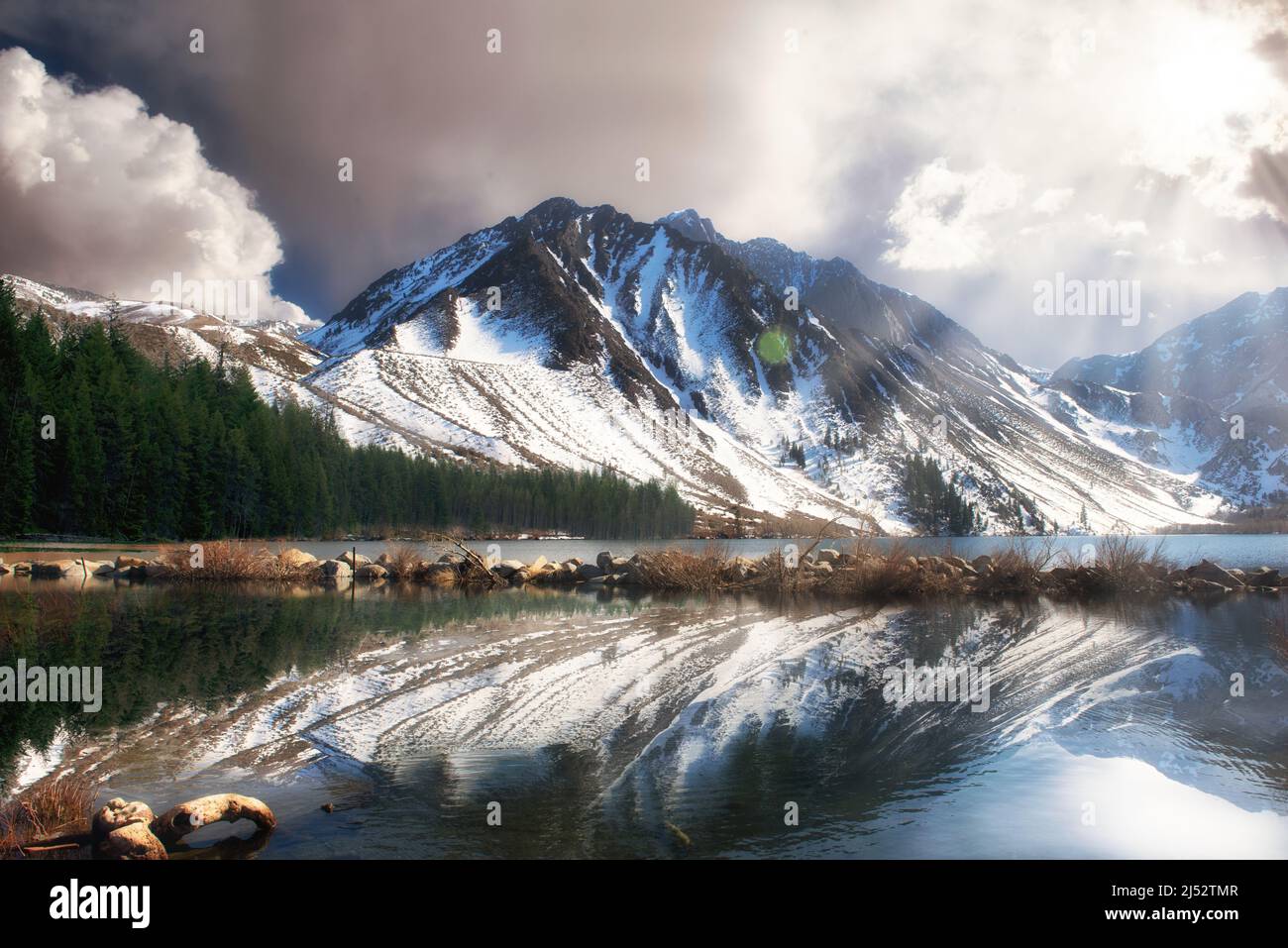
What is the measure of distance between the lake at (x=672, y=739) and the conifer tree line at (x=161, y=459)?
49358 mm

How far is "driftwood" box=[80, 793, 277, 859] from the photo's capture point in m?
6.48

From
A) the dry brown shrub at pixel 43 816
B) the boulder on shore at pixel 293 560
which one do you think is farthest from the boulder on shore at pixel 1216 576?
the boulder on shore at pixel 293 560

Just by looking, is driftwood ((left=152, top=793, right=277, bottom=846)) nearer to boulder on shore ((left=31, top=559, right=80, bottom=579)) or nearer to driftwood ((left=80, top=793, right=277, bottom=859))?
driftwood ((left=80, top=793, right=277, bottom=859))

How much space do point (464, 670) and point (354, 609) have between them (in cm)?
1164

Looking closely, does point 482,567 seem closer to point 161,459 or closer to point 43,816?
point 43,816

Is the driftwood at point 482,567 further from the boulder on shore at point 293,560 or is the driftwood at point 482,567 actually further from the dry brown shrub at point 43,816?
the dry brown shrub at point 43,816

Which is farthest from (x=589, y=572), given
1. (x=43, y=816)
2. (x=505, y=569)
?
(x=43, y=816)

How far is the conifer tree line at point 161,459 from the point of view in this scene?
59219 mm

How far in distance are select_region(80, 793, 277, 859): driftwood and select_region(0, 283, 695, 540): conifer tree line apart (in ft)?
210

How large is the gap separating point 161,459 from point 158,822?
238 ft

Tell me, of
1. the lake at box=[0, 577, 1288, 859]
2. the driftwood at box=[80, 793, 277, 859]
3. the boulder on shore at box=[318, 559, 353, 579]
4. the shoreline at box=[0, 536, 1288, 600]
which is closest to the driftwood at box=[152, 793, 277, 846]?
the driftwood at box=[80, 793, 277, 859]
